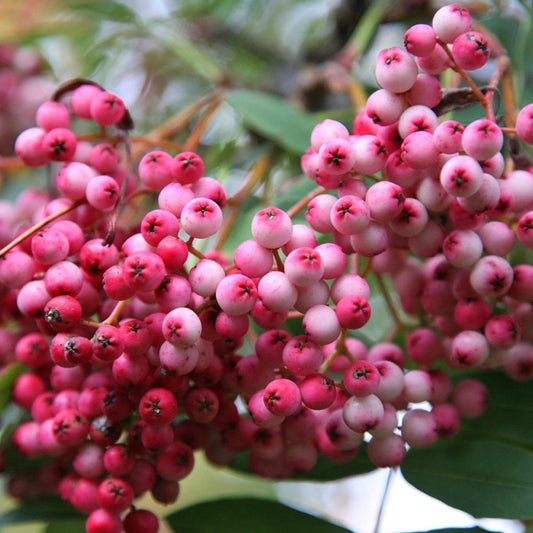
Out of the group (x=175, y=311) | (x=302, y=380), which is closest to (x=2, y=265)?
(x=175, y=311)

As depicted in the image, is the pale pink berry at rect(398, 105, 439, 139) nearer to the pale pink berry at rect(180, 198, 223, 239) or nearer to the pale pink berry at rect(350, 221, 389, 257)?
the pale pink berry at rect(350, 221, 389, 257)

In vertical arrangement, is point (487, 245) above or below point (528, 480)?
above

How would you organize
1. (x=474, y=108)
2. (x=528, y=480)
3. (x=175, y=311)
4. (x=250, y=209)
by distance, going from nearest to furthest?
(x=175, y=311) < (x=528, y=480) < (x=474, y=108) < (x=250, y=209)

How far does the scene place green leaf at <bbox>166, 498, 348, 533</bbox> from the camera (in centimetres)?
81

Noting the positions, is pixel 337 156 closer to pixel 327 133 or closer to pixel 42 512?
pixel 327 133

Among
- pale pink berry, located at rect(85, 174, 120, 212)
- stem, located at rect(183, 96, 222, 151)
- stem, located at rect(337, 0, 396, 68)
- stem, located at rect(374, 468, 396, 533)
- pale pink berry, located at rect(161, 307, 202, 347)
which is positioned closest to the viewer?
pale pink berry, located at rect(161, 307, 202, 347)

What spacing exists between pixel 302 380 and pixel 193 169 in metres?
0.23

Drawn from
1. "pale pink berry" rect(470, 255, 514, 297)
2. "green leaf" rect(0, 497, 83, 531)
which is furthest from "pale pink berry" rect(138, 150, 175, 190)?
"green leaf" rect(0, 497, 83, 531)

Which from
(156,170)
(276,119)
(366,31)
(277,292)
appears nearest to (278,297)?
(277,292)

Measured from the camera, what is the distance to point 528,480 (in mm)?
745

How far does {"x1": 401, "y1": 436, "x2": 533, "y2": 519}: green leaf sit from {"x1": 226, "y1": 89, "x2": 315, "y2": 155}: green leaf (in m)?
0.42

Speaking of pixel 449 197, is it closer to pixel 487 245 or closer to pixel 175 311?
pixel 487 245

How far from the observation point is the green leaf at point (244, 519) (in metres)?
0.81

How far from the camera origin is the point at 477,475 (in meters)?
0.78
